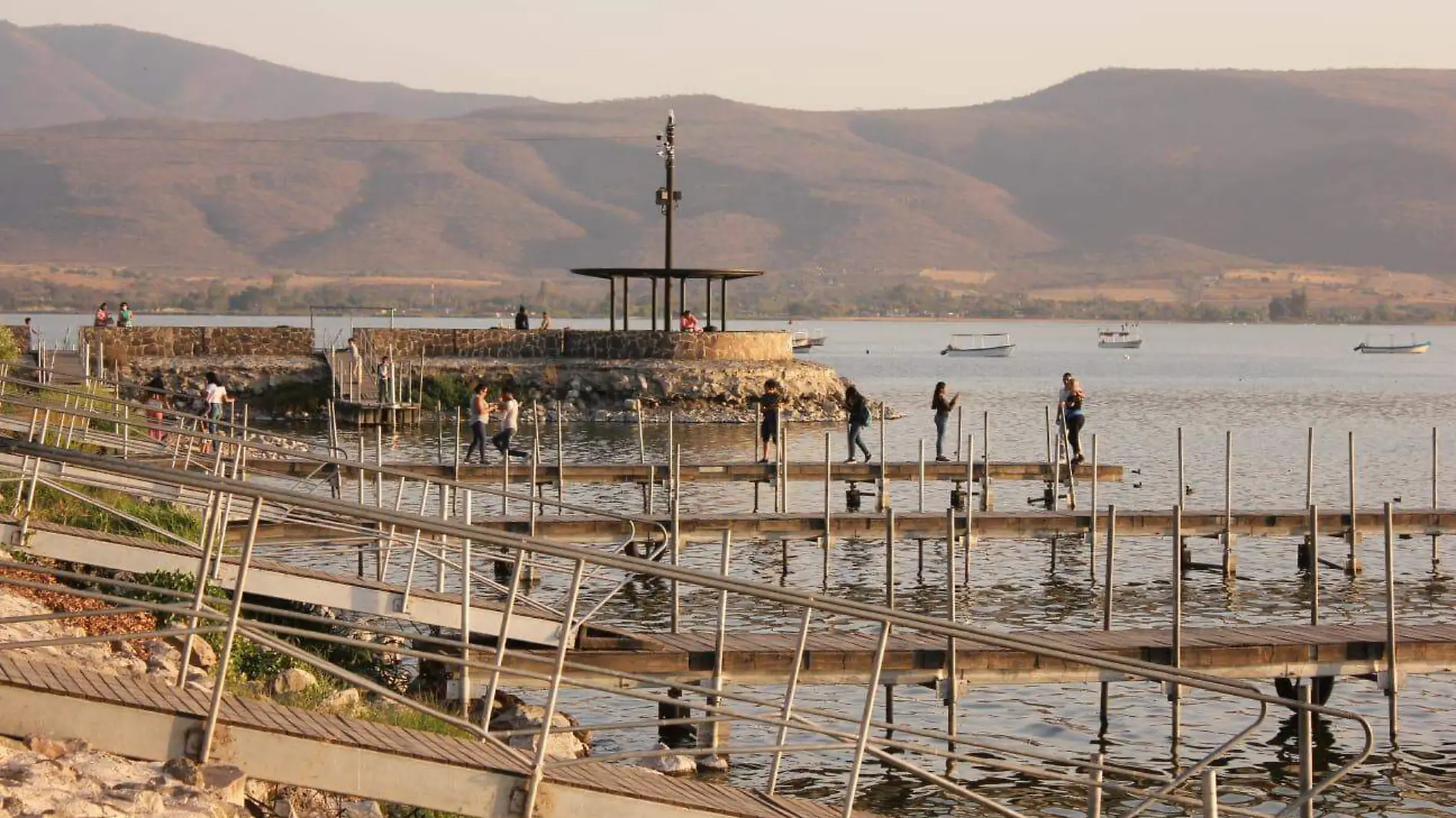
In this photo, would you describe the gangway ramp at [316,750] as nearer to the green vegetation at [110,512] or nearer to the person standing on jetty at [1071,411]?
the green vegetation at [110,512]

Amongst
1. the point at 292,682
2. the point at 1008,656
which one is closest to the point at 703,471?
the point at 1008,656

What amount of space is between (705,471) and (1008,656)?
16796 millimetres

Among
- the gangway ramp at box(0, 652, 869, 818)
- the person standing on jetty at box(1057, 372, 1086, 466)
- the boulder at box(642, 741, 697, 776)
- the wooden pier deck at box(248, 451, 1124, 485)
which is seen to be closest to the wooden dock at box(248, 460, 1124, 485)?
the wooden pier deck at box(248, 451, 1124, 485)

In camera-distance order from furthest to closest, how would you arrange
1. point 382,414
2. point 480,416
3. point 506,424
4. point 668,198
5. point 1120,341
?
1. point 1120,341
2. point 668,198
3. point 382,414
4. point 480,416
5. point 506,424

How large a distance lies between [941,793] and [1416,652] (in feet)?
15.1

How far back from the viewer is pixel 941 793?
54.9ft

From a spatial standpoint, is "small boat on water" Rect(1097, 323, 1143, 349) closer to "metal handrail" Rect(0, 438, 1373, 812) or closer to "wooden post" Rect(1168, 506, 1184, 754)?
"wooden post" Rect(1168, 506, 1184, 754)

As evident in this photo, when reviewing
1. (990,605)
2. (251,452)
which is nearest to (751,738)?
(990,605)

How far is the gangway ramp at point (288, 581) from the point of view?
51.1 ft

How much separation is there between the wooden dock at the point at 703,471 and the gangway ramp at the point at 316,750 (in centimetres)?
1900

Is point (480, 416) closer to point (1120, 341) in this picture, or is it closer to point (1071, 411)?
point (1071, 411)

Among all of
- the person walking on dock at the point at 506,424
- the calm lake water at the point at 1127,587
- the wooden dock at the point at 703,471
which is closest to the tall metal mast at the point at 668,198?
→ the calm lake water at the point at 1127,587

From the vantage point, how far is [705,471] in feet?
110

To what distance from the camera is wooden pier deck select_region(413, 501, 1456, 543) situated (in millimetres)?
25547
